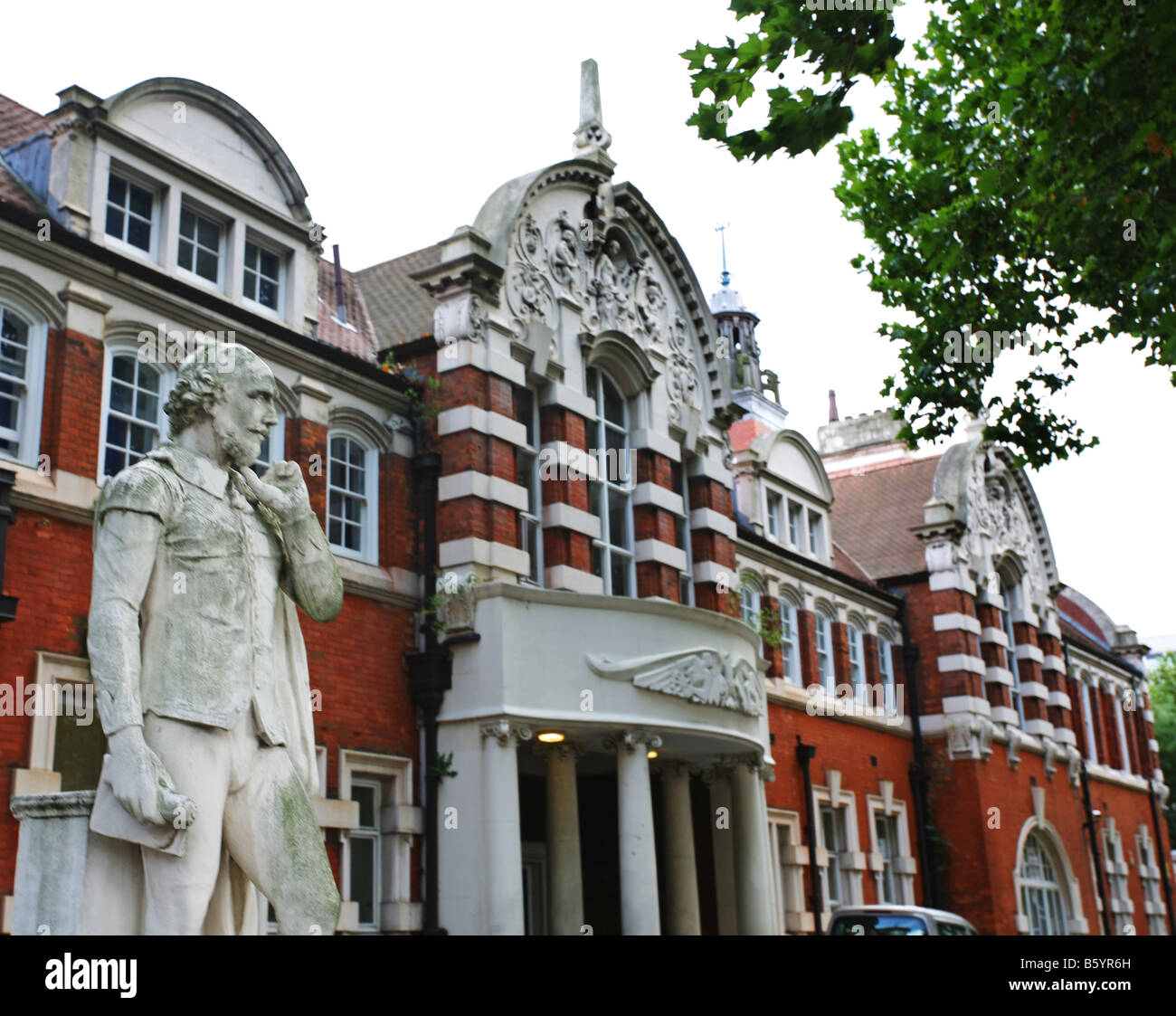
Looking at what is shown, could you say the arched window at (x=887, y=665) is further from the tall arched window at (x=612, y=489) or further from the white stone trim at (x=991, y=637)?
the tall arched window at (x=612, y=489)

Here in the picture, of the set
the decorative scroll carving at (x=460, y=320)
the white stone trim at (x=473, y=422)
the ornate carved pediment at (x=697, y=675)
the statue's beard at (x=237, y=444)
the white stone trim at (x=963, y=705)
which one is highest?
the decorative scroll carving at (x=460, y=320)

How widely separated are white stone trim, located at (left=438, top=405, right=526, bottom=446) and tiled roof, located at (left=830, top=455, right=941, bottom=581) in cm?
1581

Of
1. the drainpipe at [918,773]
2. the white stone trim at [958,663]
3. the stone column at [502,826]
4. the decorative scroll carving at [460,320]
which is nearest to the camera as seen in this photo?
the stone column at [502,826]

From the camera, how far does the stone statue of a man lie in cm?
502

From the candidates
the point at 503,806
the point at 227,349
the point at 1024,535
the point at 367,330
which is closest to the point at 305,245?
the point at 367,330

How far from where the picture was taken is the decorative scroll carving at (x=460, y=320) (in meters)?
18.0

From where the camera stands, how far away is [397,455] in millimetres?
17734

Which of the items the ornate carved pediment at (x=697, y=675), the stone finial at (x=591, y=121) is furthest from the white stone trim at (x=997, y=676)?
the stone finial at (x=591, y=121)

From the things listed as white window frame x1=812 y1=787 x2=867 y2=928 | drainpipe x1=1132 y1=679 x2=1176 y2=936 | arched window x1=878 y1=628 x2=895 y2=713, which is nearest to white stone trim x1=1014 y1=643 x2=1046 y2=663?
arched window x1=878 y1=628 x2=895 y2=713

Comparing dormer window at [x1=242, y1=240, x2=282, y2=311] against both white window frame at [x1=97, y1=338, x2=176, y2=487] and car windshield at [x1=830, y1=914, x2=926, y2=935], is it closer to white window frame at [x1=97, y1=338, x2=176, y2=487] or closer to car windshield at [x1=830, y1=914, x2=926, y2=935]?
white window frame at [x1=97, y1=338, x2=176, y2=487]

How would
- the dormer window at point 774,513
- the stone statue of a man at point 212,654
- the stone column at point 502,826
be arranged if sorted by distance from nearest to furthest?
the stone statue of a man at point 212,654, the stone column at point 502,826, the dormer window at point 774,513

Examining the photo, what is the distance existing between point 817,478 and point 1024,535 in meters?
8.74

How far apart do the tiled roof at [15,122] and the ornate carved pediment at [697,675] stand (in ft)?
30.1
